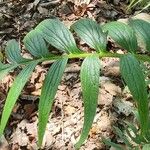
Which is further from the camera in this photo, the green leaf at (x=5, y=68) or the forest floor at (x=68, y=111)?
the forest floor at (x=68, y=111)

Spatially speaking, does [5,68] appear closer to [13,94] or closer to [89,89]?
[13,94]

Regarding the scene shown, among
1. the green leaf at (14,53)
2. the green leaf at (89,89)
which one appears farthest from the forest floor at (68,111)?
the green leaf at (89,89)

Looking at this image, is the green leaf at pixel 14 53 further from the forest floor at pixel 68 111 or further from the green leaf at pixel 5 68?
the forest floor at pixel 68 111

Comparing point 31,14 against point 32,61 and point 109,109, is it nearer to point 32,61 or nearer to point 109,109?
point 109,109

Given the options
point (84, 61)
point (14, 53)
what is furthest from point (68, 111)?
point (84, 61)

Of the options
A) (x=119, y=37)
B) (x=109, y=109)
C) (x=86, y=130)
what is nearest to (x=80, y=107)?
(x=109, y=109)

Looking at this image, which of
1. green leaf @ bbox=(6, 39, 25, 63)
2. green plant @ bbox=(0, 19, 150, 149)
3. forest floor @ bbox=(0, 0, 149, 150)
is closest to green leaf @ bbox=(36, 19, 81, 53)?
green plant @ bbox=(0, 19, 150, 149)
